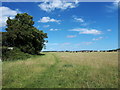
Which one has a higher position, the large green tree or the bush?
the large green tree

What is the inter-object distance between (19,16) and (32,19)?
4285 millimetres

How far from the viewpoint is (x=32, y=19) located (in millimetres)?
40469

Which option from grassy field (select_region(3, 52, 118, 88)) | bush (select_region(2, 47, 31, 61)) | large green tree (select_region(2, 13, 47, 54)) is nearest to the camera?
grassy field (select_region(3, 52, 118, 88))

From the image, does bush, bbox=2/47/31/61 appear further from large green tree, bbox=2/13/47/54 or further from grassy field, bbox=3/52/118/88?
grassy field, bbox=3/52/118/88

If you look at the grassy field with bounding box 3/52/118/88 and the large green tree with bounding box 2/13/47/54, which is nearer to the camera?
the grassy field with bounding box 3/52/118/88

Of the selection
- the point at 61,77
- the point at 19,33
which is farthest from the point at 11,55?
the point at 61,77

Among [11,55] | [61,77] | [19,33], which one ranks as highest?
[19,33]

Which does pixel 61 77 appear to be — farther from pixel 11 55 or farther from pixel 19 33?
pixel 19 33

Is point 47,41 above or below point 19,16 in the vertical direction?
below

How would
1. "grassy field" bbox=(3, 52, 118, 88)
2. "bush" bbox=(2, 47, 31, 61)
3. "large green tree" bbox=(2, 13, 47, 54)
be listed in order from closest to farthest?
"grassy field" bbox=(3, 52, 118, 88)
"bush" bbox=(2, 47, 31, 61)
"large green tree" bbox=(2, 13, 47, 54)

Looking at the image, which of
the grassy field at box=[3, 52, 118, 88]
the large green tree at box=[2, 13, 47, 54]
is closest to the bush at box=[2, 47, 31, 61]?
the large green tree at box=[2, 13, 47, 54]

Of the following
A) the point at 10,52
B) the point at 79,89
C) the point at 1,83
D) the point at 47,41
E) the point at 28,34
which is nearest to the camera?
the point at 79,89

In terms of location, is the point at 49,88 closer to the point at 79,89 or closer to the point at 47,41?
the point at 79,89

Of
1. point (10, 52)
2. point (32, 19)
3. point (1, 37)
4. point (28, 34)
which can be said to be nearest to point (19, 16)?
point (32, 19)
